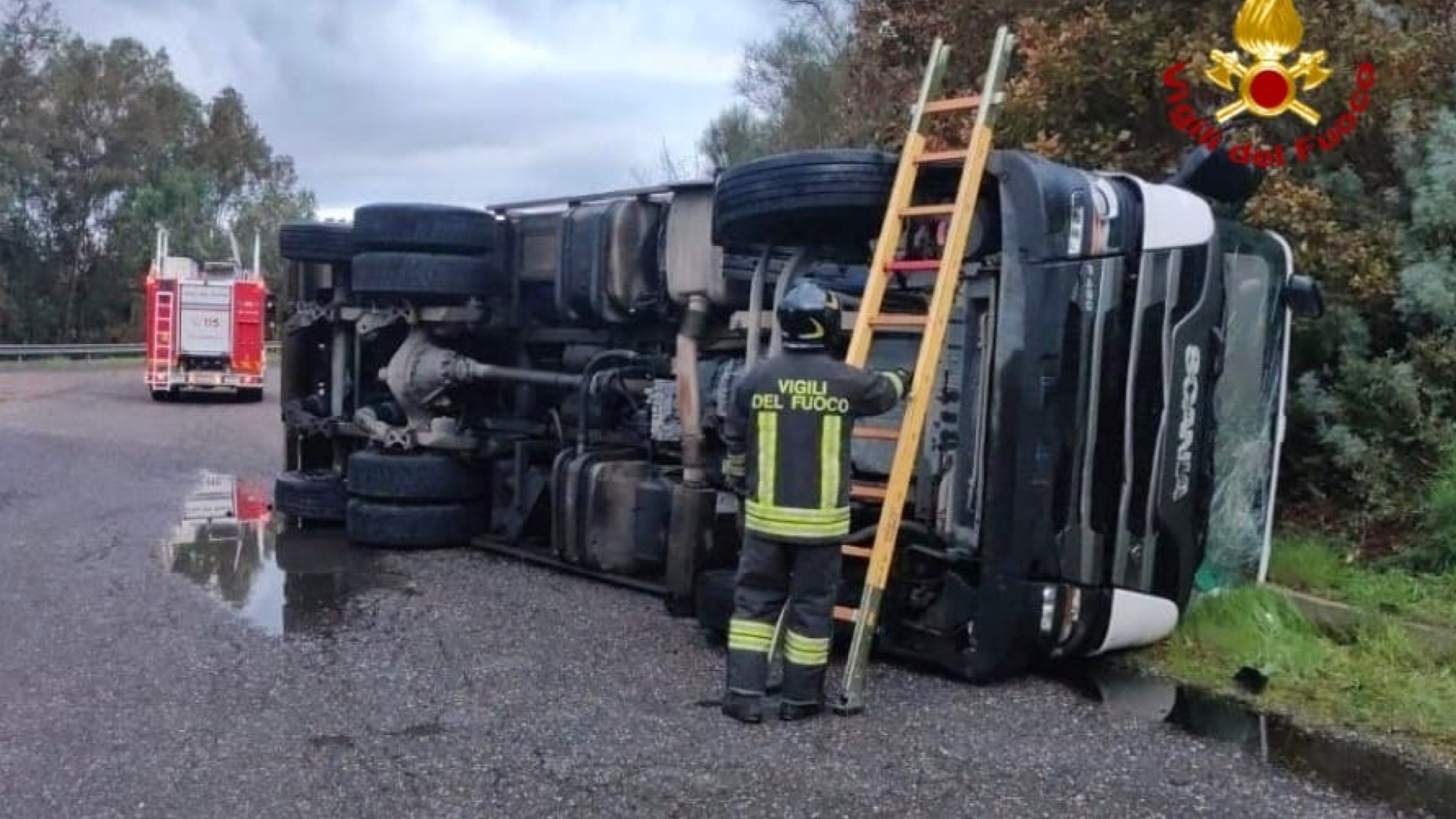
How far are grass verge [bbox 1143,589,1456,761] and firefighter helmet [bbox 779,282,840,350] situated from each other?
2.11 m

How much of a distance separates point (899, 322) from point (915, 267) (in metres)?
0.23

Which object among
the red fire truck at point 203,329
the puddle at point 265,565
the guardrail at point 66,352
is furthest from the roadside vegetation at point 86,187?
the puddle at point 265,565

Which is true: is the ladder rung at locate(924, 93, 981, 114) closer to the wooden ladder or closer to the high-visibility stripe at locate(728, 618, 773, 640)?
the wooden ladder

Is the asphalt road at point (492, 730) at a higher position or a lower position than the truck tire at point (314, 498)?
lower

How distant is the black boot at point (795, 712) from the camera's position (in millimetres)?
5215

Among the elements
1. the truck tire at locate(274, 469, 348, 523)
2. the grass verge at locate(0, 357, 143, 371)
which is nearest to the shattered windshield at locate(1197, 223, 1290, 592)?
the truck tire at locate(274, 469, 348, 523)

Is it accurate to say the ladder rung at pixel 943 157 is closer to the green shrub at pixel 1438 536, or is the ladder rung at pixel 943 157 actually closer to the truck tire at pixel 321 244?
the green shrub at pixel 1438 536

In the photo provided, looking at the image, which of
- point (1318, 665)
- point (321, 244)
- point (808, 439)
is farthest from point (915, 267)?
point (321, 244)

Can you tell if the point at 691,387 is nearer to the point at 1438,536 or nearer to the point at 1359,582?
the point at 1359,582

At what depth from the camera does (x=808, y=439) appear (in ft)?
17.1

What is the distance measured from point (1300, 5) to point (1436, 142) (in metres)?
1.13

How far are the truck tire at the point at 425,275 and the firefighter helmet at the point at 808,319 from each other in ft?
12.5

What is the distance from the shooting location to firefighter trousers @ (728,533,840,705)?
522cm

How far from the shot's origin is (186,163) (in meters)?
58.2
